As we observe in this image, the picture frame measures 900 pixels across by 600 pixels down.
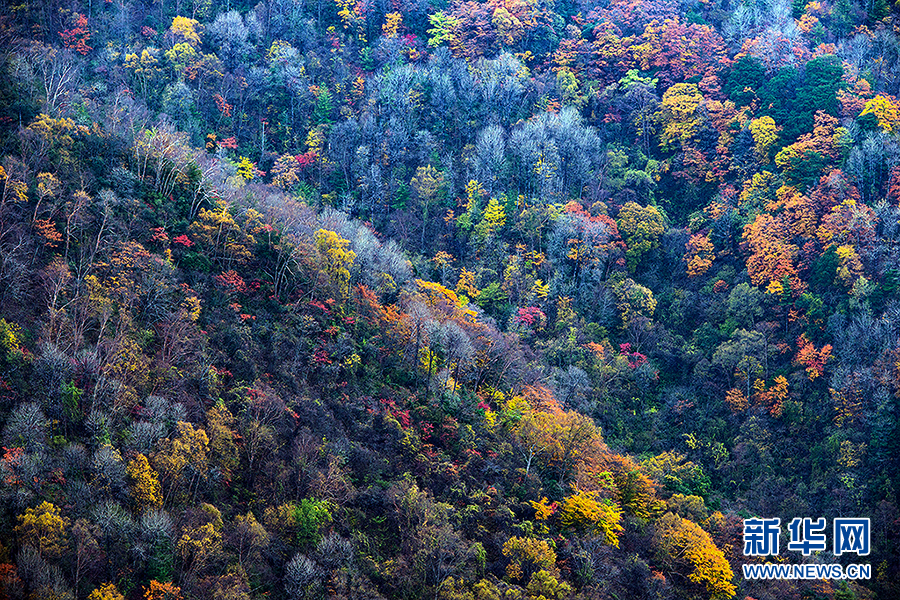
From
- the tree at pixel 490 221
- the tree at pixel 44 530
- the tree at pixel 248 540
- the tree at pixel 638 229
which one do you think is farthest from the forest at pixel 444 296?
the tree at pixel 490 221

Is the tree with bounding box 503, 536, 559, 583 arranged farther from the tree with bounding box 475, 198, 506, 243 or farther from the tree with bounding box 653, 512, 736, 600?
the tree with bounding box 475, 198, 506, 243

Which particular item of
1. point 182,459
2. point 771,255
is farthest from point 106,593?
point 771,255

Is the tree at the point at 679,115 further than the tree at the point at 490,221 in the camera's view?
Yes

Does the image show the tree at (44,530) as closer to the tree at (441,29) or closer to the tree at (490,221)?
the tree at (490,221)

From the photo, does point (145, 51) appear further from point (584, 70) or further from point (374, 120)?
point (584, 70)

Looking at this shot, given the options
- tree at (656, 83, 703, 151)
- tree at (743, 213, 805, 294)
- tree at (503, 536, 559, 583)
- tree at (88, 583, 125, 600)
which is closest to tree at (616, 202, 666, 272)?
tree at (743, 213, 805, 294)

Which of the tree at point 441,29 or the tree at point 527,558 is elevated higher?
the tree at point 441,29
